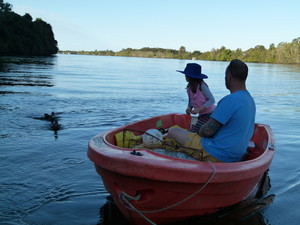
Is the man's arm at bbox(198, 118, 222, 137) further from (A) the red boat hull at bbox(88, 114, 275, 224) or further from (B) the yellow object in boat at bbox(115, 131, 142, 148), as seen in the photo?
(B) the yellow object in boat at bbox(115, 131, 142, 148)

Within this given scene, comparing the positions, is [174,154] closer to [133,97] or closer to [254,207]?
[254,207]

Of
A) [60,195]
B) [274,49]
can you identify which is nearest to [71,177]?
[60,195]

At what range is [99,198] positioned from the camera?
5.23 meters

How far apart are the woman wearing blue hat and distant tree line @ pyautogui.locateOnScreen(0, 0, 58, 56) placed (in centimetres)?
6436

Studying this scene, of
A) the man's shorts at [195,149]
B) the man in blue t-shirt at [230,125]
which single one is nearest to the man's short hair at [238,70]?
the man in blue t-shirt at [230,125]

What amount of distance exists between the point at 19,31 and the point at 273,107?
72.7m

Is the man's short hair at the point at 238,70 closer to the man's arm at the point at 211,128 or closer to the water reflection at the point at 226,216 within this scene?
the man's arm at the point at 211,128

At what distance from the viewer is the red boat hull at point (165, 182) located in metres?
3.59

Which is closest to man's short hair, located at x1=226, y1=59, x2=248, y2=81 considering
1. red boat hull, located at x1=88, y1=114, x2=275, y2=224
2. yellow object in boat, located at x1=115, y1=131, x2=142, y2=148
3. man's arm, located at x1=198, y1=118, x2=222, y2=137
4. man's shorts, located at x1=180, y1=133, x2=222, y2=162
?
man's arm, located at x1=198, y1=118, x2=222, y2=137

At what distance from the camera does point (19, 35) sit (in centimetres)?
7612

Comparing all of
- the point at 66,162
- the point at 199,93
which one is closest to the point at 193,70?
the point at 199,93

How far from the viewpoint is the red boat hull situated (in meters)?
3.59

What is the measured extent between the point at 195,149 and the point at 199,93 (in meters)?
1.94

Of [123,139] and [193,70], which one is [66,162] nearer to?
[123,139]
